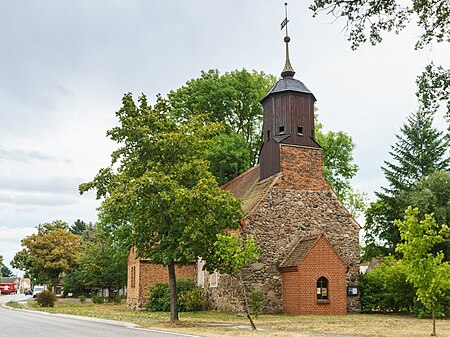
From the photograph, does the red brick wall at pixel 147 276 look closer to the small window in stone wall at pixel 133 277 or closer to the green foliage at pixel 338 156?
the small window in stone wall at pixel 133 277

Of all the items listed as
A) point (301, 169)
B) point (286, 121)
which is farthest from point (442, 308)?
point (286, 121)

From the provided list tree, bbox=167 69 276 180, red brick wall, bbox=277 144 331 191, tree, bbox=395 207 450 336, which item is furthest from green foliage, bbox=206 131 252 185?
tree, bbox=395 207 450 336

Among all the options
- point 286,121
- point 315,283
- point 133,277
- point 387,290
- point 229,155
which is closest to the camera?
point 315,283

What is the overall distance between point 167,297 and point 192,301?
1.55m

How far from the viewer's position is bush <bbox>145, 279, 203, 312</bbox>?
29484 millimetres

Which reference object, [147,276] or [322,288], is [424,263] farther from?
[147,276]

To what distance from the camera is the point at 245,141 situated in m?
37.3

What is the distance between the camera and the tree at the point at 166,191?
20453mm

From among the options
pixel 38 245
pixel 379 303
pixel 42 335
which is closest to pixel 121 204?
pixel 42 335

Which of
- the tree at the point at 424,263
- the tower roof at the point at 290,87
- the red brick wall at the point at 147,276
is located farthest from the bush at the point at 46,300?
the tree at the point at 424,263

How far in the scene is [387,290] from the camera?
2683cm

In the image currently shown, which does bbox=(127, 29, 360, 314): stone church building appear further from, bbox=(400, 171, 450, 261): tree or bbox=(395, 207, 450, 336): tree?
bbox=(395, 207, 450, 336): tree

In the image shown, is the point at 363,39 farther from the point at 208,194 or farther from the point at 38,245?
the point at 38,245

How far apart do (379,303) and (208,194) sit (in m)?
12.9
